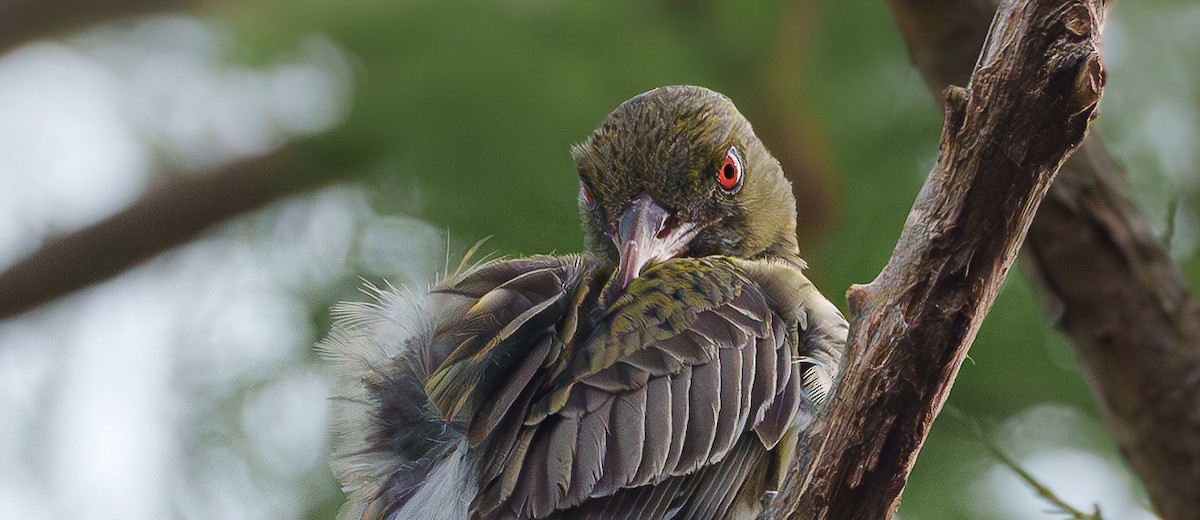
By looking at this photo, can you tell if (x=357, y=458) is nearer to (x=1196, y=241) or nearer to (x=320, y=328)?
(x=320, y=328)

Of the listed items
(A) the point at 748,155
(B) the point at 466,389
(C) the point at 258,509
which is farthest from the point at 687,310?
(C) the point at 258,509

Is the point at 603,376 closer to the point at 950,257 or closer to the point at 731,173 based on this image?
the point at 950,257

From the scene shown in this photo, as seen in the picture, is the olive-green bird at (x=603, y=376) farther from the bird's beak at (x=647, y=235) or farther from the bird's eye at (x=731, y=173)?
the bird's eye at (x=731, y=173)

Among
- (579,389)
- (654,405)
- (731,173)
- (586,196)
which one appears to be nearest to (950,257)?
(654,405)

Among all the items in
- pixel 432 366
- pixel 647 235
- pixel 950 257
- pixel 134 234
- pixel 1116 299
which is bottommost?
pixel 432 366

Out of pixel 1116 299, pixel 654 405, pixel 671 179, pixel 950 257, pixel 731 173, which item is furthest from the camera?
pixel 1116 299
